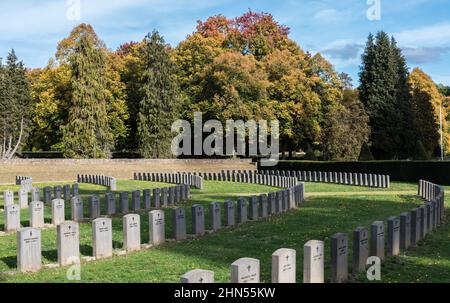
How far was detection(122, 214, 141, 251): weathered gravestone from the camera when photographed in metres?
11.9

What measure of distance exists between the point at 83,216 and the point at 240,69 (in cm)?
3309

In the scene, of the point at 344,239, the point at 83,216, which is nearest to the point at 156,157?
the point at 83,216

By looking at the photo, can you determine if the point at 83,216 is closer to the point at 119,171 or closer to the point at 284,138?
the point at 119,171

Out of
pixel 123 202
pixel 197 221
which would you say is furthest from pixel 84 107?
pixel 197 221

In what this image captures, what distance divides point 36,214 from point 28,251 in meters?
5.94

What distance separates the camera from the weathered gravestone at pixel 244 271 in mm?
6609

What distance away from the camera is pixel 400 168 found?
120 ft

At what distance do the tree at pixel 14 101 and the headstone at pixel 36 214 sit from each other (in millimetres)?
39687

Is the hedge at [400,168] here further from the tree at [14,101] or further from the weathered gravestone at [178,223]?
the tree at [14,101]

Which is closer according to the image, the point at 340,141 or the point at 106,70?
the point at 340,141

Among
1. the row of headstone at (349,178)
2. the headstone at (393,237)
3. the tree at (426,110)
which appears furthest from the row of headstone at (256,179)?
the tree at (426,110)

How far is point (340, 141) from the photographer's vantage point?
4888 centimetres

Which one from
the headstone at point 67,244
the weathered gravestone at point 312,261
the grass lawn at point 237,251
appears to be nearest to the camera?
the weathered gravestone at point 312,261
